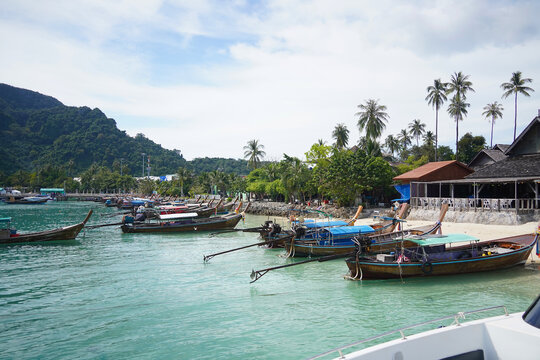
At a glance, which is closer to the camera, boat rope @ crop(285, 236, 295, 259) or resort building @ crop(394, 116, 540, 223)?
boat rope @ crop(285, 236, 295, 259)

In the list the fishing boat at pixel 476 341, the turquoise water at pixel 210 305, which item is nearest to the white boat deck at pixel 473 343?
the fishing boat at pixel 476 341

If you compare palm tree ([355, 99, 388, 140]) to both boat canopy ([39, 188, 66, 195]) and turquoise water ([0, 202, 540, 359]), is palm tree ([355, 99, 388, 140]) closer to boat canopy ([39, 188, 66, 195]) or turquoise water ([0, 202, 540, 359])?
turquoise water ([0, 202, 540, 359])

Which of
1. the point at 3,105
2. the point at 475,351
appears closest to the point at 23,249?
the point at 475,351

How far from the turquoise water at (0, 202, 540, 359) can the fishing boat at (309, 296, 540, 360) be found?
212 inches

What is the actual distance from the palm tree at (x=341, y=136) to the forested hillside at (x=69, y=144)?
347 ft

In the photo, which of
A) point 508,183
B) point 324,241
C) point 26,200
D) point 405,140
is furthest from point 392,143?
point 26,200

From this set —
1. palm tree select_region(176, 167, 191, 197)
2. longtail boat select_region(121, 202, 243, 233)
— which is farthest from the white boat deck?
palm tree select_region(176, 167, 191, 197)

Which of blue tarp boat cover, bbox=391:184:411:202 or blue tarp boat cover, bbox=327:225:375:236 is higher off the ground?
blue tarp boat cover, bbox=391:184:411:202

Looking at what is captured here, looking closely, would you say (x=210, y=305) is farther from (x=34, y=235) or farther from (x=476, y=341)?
(x=34, y=235)

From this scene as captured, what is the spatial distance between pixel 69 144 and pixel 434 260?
178 m

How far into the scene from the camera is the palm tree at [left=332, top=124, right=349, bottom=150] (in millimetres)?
64375

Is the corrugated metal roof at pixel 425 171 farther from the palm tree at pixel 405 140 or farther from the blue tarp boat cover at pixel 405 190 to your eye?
the palm tree at pixel 405 140

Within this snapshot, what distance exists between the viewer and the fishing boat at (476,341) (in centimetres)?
473

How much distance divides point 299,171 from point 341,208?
12.1 meters
